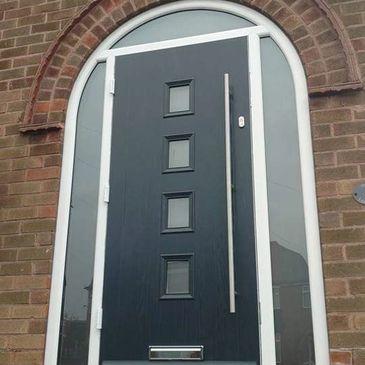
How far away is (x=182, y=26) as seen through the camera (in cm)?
421

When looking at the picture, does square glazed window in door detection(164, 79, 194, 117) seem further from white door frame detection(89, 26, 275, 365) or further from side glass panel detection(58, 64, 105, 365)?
side glass panel detection(58, 64, 105, 365)

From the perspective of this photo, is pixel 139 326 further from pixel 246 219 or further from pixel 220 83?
pixel 220 83

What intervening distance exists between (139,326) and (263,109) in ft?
5.68

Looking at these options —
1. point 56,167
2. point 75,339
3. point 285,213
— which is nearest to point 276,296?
point 285,213

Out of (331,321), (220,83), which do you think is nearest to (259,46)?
(220,83)

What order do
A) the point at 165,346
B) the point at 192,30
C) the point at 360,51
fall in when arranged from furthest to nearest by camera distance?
the point at 192,30 < the point at 360,51 < the point at 165,346

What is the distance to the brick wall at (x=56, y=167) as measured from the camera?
3.23m

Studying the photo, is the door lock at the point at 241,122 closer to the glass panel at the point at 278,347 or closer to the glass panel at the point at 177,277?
the glass panel at the point at 177,277

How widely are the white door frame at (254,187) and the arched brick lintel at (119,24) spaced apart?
21 cm

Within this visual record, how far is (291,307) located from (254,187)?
2.70ft

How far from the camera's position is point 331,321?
3.13m

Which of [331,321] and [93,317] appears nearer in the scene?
[331,321]

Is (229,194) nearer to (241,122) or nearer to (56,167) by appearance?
(241,122)

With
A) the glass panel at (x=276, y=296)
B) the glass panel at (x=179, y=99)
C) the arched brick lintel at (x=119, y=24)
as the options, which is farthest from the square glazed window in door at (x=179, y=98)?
the glass panel at (x=276, y=296)
